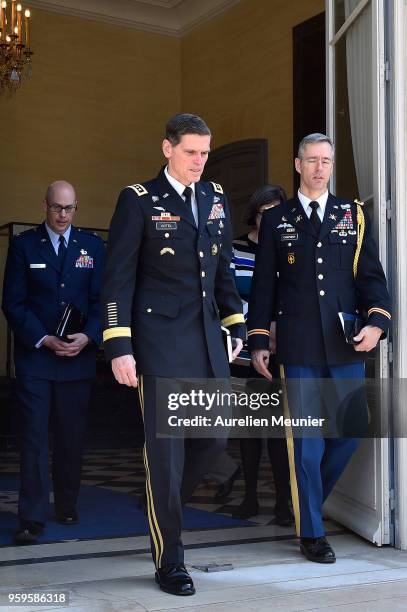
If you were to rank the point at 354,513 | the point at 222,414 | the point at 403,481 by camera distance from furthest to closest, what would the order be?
the point at 354,513 → the point at 403,481 → the point at 222,414

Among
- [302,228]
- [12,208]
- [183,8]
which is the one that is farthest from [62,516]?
[183,8]

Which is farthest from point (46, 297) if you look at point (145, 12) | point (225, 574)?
point (145, 12)

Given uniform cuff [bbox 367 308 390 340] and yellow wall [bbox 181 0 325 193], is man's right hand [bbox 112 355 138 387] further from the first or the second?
yellow wall [bbox 181 0 325 193]

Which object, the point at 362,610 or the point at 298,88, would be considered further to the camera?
the point at 298,88

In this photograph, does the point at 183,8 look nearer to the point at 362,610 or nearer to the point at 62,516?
the point at 62,516

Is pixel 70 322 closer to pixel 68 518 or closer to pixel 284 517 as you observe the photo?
pixel 68 518

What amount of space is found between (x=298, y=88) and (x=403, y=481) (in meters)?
6.46

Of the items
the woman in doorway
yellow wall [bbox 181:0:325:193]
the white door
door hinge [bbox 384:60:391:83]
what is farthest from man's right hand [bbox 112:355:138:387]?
yellow wall [bbox 181:0:325:193]

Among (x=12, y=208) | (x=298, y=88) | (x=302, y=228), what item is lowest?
(x=302, y=228)

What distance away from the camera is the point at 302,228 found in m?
3.89

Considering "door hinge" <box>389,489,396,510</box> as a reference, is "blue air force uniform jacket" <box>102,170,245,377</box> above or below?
above

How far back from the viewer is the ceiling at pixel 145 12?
454 inches

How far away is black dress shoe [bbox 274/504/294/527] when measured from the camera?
442cm

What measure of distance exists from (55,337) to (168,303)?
130 cm
